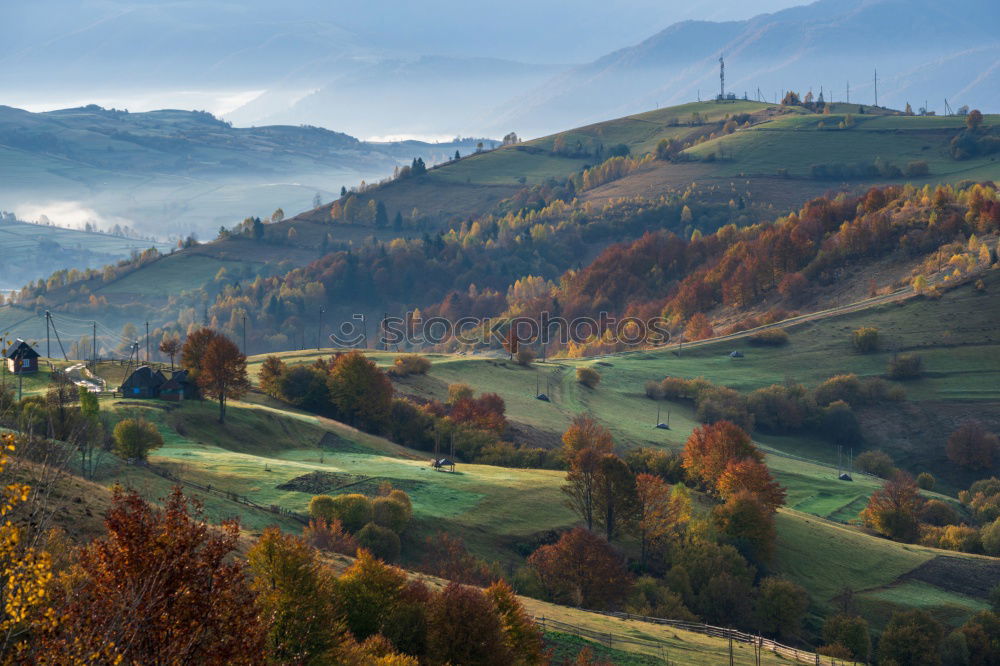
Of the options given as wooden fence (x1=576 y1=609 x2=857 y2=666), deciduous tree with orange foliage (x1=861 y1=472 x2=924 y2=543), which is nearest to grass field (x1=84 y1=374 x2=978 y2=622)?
deciduous tree with orange foliage (x1=861 y1=472 x2=924 y2=543)

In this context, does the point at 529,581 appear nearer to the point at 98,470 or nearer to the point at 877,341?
the point at 98,470

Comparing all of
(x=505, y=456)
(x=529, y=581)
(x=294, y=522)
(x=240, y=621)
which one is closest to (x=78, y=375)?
(x=505, y=456)

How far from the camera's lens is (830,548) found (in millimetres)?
91500

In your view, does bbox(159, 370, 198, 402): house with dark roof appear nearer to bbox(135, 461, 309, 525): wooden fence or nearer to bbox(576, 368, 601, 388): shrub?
bbox(135, 461, 309, 525): wooden fence

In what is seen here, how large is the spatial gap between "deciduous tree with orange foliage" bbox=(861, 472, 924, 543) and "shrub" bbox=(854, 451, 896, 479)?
29036 millimetres

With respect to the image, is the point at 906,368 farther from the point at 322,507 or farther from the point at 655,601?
the point at 322,507

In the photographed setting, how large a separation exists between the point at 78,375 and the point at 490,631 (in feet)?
266

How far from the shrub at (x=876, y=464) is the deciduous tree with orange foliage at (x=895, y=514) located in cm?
2904

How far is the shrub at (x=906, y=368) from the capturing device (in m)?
170

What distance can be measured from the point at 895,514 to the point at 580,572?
4522cm

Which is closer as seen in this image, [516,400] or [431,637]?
[431,637]

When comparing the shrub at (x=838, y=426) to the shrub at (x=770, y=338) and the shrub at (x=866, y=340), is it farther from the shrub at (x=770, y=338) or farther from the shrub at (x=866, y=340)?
the shrub at (x=770, y=338)

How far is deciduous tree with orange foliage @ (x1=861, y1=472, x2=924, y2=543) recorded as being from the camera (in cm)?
10519

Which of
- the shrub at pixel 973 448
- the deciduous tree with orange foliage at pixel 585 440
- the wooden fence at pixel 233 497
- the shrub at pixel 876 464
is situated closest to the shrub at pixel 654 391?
the shrub at pixel 876 464
